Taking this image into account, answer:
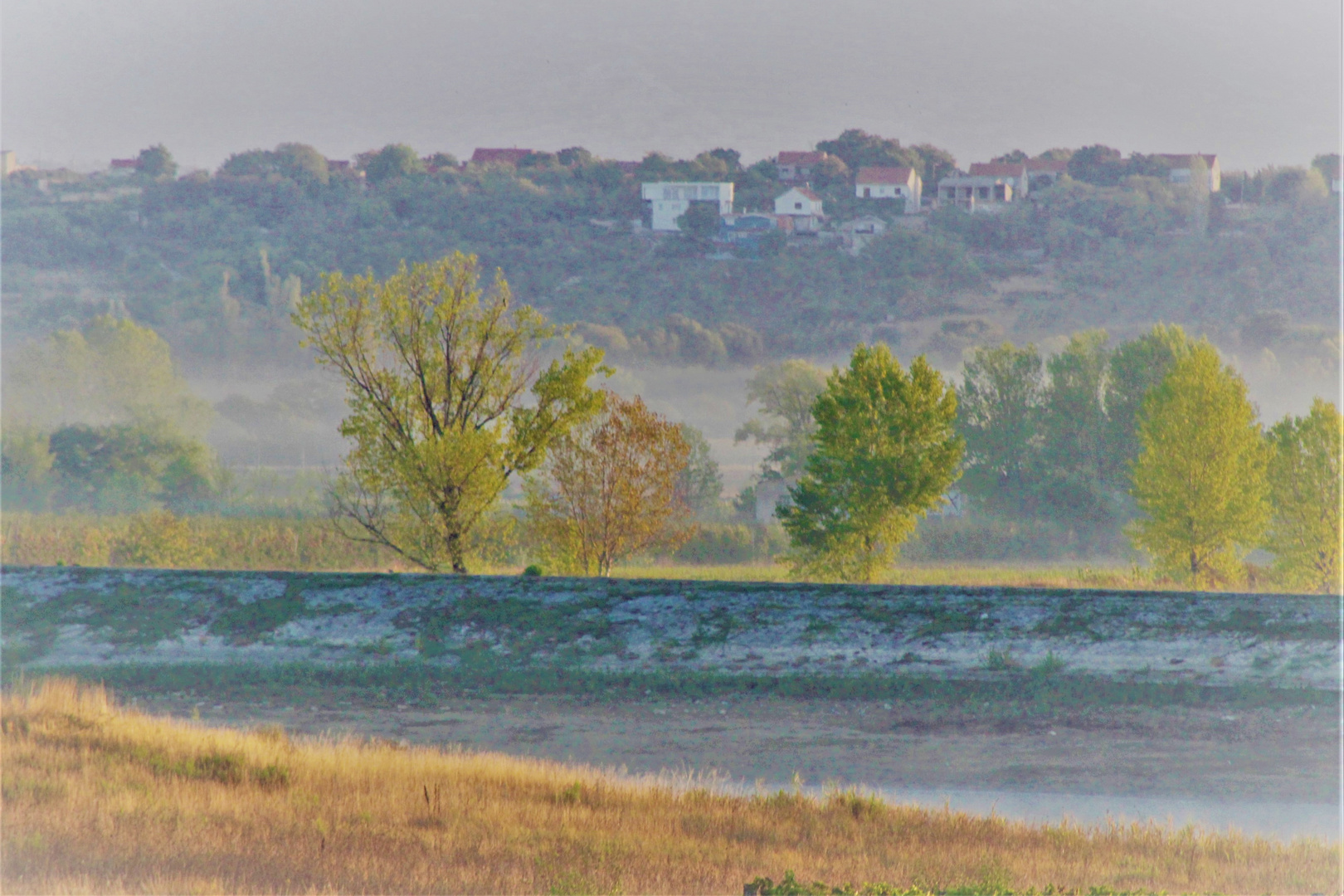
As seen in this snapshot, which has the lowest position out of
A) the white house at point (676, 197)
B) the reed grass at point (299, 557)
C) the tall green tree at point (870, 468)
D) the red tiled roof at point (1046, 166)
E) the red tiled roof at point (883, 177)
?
the reed grass at point (299, 557)

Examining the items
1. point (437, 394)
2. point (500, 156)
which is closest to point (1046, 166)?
point (500, 156)

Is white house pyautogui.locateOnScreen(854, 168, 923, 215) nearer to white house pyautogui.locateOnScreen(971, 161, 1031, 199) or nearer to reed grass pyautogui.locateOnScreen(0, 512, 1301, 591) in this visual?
white house pyautogui.locateOnScreen(971, 161, 1031, 199)

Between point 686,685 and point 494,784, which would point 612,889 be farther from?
point 686,685

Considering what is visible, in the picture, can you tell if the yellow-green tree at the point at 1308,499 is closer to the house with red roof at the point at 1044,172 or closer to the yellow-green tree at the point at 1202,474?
the yellow-green tree at the point at 1202,474

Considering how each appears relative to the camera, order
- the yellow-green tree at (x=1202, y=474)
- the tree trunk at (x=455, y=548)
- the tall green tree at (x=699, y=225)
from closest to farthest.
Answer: the tree trunk at (x=455, y=548) < the yellow-green tree at (x=1202, y=474) < the tall green tree at (x=699, y=225)

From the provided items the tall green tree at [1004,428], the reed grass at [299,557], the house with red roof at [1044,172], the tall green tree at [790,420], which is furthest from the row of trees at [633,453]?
the house with red roof at [1044,172]

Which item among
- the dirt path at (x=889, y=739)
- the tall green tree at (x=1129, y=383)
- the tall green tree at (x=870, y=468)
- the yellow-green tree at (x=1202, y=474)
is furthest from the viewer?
the tall green tree at (x=1129, y=383)

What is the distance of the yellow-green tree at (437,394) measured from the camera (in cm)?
2333

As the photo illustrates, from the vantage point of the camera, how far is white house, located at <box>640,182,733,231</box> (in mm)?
141500

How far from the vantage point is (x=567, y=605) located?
18.4m

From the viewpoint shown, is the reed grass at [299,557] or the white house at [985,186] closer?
the reed grass at [299,557]

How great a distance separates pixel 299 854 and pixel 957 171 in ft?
492

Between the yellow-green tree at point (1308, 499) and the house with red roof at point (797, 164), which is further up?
the house with red roof at point (797, 164)

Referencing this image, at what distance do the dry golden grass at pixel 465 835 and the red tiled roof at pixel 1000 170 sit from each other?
475 ft
